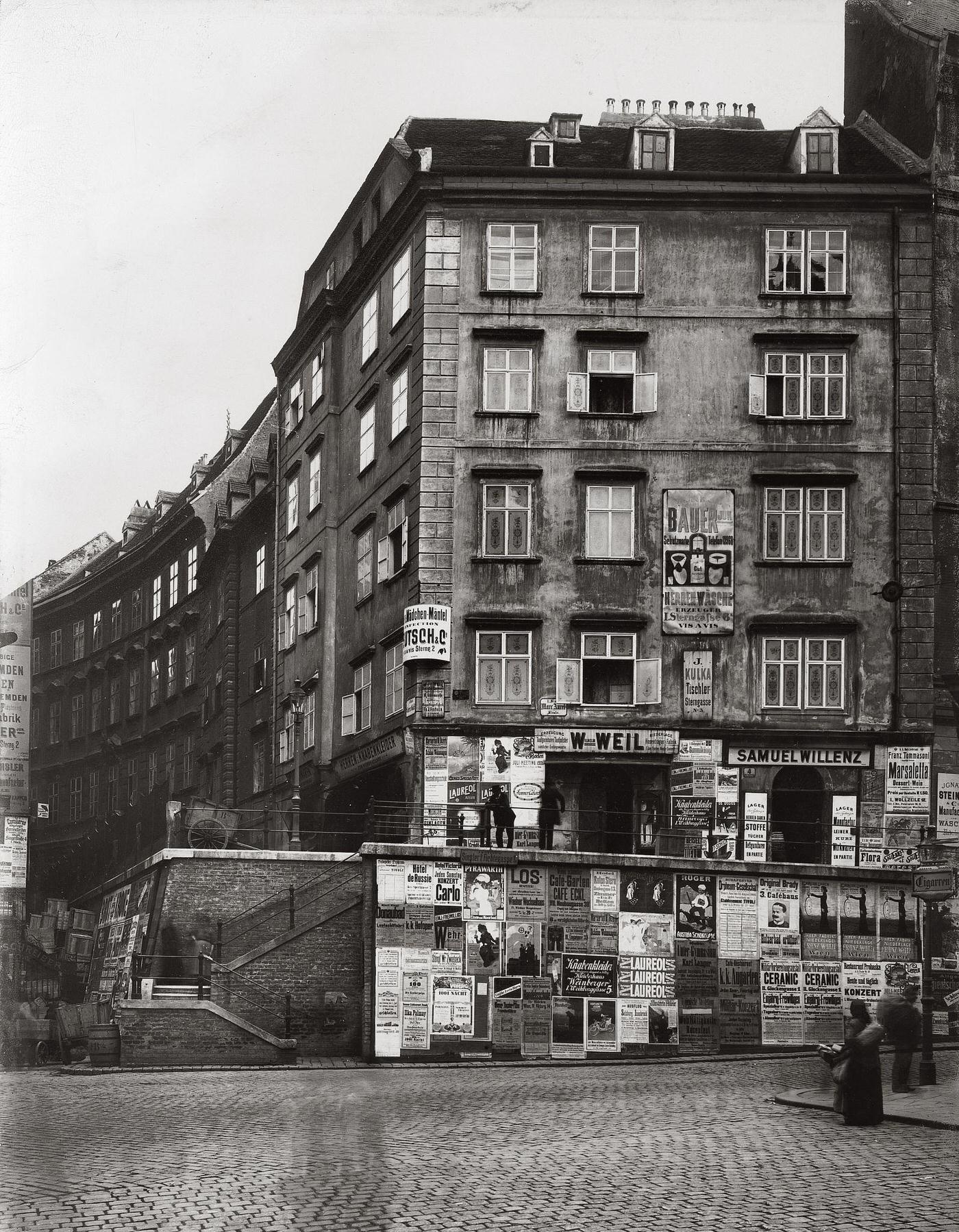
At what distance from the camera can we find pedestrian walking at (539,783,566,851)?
36188 millimetres

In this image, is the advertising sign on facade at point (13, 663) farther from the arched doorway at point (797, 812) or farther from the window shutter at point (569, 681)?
the arched doorway at point (797, 812)

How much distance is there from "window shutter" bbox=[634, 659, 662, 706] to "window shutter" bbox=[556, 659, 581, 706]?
4.14ft

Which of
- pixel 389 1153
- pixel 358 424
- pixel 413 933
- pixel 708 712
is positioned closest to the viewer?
pixel 389 1153

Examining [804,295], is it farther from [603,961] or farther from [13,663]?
[13,663]

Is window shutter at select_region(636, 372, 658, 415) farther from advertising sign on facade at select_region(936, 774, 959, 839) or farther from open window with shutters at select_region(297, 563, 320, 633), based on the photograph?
open window with shutters at select_region(297, 563, 320, 633)

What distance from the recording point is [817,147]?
40.5 metres

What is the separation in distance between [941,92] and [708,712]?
15.2 meters

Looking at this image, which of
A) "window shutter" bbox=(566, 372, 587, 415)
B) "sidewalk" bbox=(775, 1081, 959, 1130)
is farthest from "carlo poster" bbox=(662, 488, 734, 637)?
"sidewalk" bbox=(775, 1081, 959, 1130)

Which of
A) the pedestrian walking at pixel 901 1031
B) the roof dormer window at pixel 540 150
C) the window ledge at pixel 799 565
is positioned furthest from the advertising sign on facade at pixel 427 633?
the pedestrian walking at pixel 901 1031

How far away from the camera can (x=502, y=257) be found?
129ft

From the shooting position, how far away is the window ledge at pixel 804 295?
127ft

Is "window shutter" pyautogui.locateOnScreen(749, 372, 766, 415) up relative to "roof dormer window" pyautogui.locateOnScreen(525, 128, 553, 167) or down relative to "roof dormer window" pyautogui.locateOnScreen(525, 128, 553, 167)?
down

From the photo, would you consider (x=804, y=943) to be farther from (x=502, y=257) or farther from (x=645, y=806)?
(x=502, y=257)

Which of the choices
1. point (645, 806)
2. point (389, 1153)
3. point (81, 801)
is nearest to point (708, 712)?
point (645, 806)
